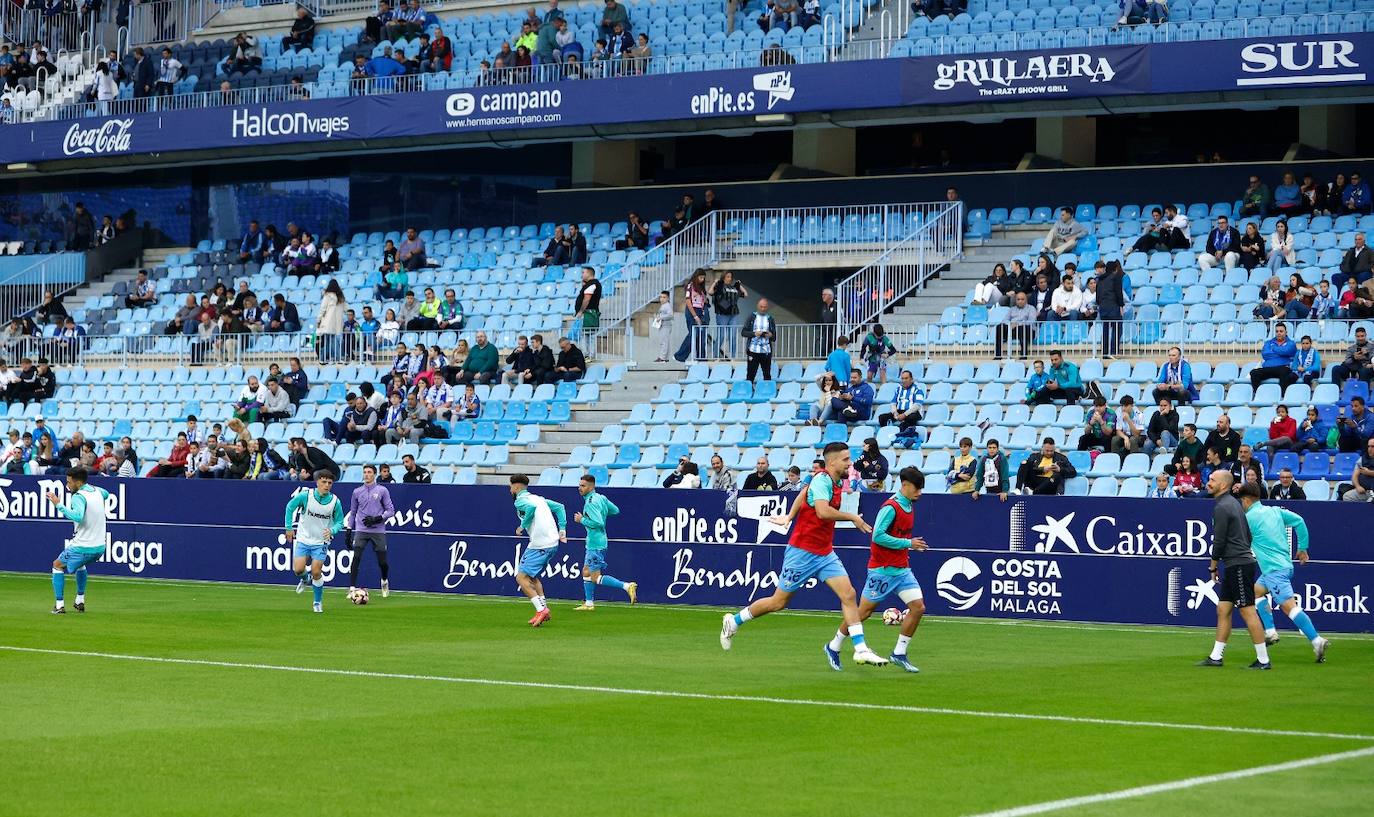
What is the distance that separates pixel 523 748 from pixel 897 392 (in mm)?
19154

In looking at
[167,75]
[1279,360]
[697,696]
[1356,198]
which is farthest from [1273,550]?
[167,75]

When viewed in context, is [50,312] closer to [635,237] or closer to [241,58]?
[241,58]

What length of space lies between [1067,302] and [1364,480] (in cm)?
821

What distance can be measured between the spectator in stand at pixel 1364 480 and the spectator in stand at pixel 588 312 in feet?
51.5

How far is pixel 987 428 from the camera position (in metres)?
28.7

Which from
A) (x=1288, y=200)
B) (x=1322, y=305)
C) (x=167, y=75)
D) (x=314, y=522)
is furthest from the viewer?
(x=167, y=75)

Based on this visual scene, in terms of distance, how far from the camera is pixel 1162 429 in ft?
88.0

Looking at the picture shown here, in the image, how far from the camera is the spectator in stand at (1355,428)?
25.3 meters

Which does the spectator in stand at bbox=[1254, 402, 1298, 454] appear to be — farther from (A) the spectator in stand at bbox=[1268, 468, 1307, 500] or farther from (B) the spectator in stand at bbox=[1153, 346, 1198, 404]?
(B) the spectator in stand at bbox=[1153, 346, 1198, 404]

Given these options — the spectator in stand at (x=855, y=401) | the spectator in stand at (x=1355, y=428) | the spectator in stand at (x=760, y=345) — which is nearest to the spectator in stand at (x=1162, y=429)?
the spectator in stand at (x=1355, y=428)

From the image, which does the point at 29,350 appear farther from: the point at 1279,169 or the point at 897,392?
the point at 1279,169

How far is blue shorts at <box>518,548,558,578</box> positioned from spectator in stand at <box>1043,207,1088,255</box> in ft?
45.8

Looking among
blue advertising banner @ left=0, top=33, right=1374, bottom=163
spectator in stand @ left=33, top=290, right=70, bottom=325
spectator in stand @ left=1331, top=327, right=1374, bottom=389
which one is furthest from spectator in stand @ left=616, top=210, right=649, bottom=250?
spectator in stand @ left=1331, top=327, right=1374, bottom=389

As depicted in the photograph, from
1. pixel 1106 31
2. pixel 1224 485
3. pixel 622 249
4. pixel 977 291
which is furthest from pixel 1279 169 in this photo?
pixel 1224 485
